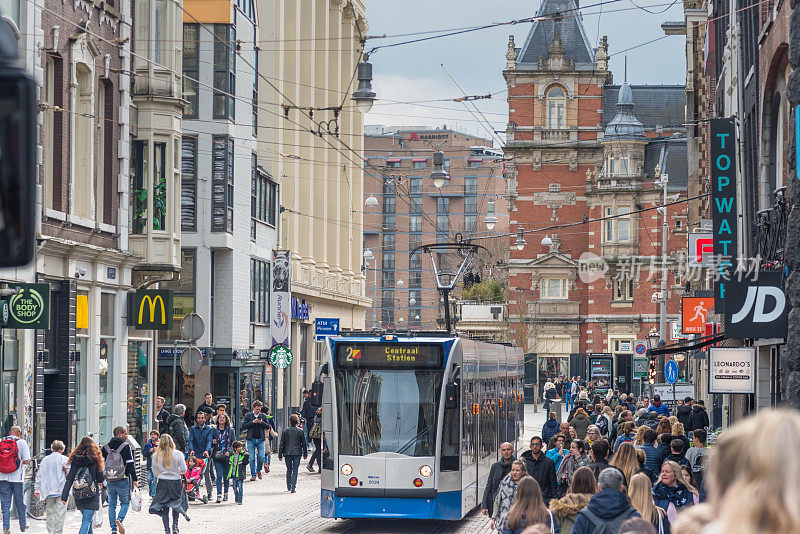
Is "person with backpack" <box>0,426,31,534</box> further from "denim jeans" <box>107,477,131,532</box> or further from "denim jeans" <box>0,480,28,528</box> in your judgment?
"denim jeans" <box>107,477,131,532</box>

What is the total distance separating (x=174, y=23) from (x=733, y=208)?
1236 centimetres

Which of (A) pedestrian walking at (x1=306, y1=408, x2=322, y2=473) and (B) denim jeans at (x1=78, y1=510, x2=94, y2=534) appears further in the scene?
(A) pedestrian walking at (x1=306, y1=408, x2=322, y2=473)

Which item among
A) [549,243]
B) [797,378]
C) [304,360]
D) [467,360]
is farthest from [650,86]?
[797,378]

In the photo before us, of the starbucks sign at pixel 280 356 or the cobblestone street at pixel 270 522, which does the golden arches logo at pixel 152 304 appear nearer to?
the cobblestone street at pixel 270 522

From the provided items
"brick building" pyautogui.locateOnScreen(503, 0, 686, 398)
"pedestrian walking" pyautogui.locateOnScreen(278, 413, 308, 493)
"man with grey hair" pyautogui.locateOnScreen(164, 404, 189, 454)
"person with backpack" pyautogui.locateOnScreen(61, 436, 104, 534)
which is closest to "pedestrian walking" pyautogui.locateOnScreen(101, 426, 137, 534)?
"person with backpack" pyautogui.locateOnScreen(61, 436, 104, 534)

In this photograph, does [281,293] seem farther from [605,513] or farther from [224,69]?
[605,513]

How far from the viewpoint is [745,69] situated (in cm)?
2638

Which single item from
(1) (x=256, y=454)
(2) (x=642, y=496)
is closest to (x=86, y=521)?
(2) (x=642, y=496)

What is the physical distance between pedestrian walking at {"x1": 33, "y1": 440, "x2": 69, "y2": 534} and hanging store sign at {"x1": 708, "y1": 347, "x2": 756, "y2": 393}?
32.1ft

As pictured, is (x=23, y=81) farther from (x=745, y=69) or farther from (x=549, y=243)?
(x=549, y=243)

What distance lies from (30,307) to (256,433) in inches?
349

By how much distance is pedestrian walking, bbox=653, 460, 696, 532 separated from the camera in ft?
41.2

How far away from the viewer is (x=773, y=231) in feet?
70.9

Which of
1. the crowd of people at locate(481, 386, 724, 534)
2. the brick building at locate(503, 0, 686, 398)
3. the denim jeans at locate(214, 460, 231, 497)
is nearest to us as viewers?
the crowd of people at locate(481, 386, 724, 534)
